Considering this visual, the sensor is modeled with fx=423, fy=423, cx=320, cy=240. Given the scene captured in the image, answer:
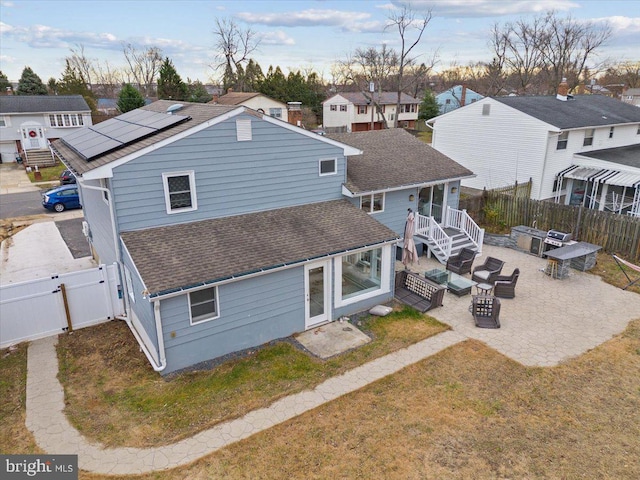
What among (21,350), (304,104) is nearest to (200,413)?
(21,350)

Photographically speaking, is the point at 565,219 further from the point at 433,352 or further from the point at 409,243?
the point at 433,352

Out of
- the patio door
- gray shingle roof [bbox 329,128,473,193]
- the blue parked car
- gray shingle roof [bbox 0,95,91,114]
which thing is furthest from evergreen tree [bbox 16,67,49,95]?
the patio door

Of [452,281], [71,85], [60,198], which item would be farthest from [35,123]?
[452,281]

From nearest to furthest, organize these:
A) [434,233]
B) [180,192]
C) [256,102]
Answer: [180,192]
[434,233]
[256,102]

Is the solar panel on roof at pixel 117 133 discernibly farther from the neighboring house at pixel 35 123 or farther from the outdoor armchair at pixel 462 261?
the neighboring house at pixel 35 123

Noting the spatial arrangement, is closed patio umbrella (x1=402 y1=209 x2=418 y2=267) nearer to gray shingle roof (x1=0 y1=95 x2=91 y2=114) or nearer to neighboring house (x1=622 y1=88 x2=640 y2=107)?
gray shingle roof (x1=0 y1=95 x2=91 y2=114)

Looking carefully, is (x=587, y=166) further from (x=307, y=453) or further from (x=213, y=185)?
(x=307, y=453)
